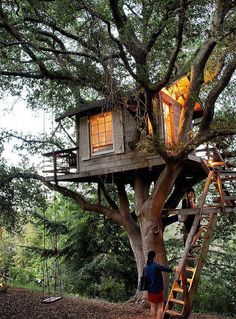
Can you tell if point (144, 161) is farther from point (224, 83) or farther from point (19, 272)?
point (19, 272)

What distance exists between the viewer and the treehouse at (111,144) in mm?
12844

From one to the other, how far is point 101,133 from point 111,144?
0.75m

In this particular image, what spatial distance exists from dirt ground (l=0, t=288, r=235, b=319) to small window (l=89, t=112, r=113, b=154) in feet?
18.7

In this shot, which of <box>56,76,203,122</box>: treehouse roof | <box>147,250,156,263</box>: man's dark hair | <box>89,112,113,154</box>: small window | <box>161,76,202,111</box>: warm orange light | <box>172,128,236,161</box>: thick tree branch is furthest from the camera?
<box>161,76,202,111</box>: warm orange light

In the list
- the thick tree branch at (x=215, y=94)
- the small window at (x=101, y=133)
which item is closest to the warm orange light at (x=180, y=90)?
the small window at (x=101, y=133)

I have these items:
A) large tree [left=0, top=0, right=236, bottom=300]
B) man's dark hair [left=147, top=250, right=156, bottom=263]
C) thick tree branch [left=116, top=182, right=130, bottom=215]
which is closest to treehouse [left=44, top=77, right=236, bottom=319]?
thick tree branch [left=116, top=182, right=130, bottom=215]

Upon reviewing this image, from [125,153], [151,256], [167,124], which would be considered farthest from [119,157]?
[151,256]

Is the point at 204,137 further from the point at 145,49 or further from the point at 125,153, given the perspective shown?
the point at 125,153

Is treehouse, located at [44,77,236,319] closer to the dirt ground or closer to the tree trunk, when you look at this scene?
the tree trunk

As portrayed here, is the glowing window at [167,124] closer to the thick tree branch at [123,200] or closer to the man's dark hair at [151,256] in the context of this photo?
the thick tree branch at [123,200]

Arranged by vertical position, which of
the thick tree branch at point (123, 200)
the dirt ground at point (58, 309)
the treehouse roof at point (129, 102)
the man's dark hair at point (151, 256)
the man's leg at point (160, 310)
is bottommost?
the dirt ground at point (58, 309)

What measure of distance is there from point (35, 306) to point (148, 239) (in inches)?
168

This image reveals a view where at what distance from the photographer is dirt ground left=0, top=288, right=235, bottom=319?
9398 millimetres

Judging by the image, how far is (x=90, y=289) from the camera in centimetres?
1806
